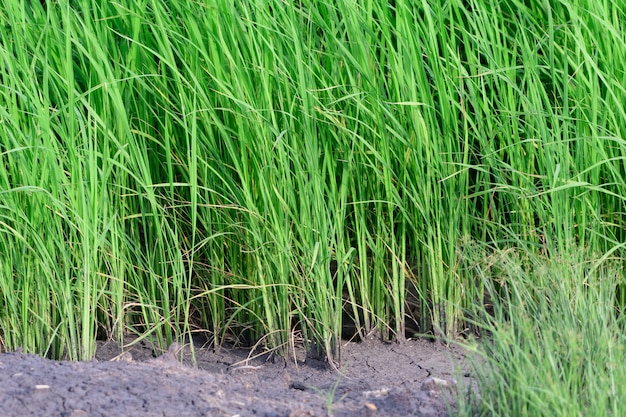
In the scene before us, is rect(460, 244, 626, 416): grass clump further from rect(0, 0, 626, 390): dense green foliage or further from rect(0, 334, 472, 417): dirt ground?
rect(0, 0, 626, 390): dense green foliage

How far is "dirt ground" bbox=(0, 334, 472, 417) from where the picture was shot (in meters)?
2.07

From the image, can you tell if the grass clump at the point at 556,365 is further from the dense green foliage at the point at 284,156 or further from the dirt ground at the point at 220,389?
the dense green foliage at the point at 284,156

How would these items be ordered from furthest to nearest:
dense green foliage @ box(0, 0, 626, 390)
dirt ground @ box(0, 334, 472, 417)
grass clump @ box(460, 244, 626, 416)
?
1. dense green foliage @ box(0, 0, 626, 390)
2. dirt ground @ box(0, 334, 472, 417)
3. grass clump @ box(460, 244, 626, 416)

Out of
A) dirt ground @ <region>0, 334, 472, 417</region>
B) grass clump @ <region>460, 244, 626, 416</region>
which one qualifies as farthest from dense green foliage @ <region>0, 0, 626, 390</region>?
grass clump @ <region>460, 244, 626, 416</region>

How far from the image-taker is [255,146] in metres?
2.73

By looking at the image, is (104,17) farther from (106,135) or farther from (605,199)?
(605,199)

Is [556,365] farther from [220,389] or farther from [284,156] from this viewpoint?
[284,156]

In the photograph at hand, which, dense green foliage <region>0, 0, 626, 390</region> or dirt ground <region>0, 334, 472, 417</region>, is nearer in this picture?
dirt ground <region>0, 334, 472, 417</region>

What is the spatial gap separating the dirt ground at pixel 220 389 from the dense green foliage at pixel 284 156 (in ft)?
0.49

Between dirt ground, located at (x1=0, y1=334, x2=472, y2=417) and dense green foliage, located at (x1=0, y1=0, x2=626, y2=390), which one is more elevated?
dense green foliage, located at (x1=0, y1=0, x2=626, y2=390)

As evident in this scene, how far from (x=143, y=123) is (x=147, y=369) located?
0.97 meters

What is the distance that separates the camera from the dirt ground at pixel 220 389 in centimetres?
207

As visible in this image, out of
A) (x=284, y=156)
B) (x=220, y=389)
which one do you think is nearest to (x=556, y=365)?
(x=220, y=389)

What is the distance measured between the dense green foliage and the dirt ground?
0.15 meters
